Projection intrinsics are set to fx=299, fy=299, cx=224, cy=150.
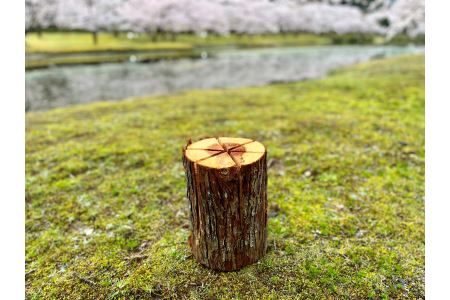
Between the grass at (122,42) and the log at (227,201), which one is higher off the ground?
the grass at (122,42)

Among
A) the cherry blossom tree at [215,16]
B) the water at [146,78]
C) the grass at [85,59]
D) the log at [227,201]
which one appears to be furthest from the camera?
the cherry blossom tree at [215,16]

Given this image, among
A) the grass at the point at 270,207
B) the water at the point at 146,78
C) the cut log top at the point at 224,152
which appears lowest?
the grass at the point at 270,207

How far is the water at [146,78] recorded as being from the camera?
18562 millimetres

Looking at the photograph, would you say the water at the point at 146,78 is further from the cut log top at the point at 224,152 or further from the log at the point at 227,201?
the log at the point at 227,201

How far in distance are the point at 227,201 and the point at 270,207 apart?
2145mm

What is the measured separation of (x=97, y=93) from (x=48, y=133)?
403 inches

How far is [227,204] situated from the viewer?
3621 millimetres

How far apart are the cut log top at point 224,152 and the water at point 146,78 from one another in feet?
47.5

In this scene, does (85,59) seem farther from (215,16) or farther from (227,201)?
(227,201)

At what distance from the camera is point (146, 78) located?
24453 millimetres

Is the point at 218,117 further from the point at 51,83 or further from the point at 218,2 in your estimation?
the point at 218,2

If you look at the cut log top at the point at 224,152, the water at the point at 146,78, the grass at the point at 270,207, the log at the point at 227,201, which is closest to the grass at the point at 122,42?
the water at the point at 146,78

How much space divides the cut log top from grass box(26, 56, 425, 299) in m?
1.54

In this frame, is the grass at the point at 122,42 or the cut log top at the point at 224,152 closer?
the cut log top at the point at 224,152
